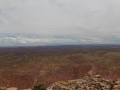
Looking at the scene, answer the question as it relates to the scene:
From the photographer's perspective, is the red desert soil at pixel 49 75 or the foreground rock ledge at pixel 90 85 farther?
the red desert soil at pixel 49 75

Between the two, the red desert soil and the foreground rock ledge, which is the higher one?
the foreground rock ledge

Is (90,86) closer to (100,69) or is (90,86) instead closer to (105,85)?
(105,85)

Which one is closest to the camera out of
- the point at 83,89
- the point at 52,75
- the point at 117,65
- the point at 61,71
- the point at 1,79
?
the point at 83,89

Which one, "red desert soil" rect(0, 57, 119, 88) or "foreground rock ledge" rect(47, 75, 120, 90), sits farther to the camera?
"red desert soil" rect(0, 57, 119, 88)

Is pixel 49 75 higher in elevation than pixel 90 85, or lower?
lower

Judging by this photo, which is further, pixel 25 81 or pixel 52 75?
pixel 52 75

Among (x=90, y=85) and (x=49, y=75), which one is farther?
(x=49, y=75)

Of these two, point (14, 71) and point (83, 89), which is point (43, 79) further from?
point (83, 89)

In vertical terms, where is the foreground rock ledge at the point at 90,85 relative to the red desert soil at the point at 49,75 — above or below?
above

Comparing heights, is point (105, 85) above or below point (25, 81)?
above

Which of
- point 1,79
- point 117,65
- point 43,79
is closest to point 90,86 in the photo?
point 43,79

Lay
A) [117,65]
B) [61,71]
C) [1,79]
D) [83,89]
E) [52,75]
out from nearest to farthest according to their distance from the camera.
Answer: [83,89]
[1,79]
[52,75]
[61,71]
[117,65]
